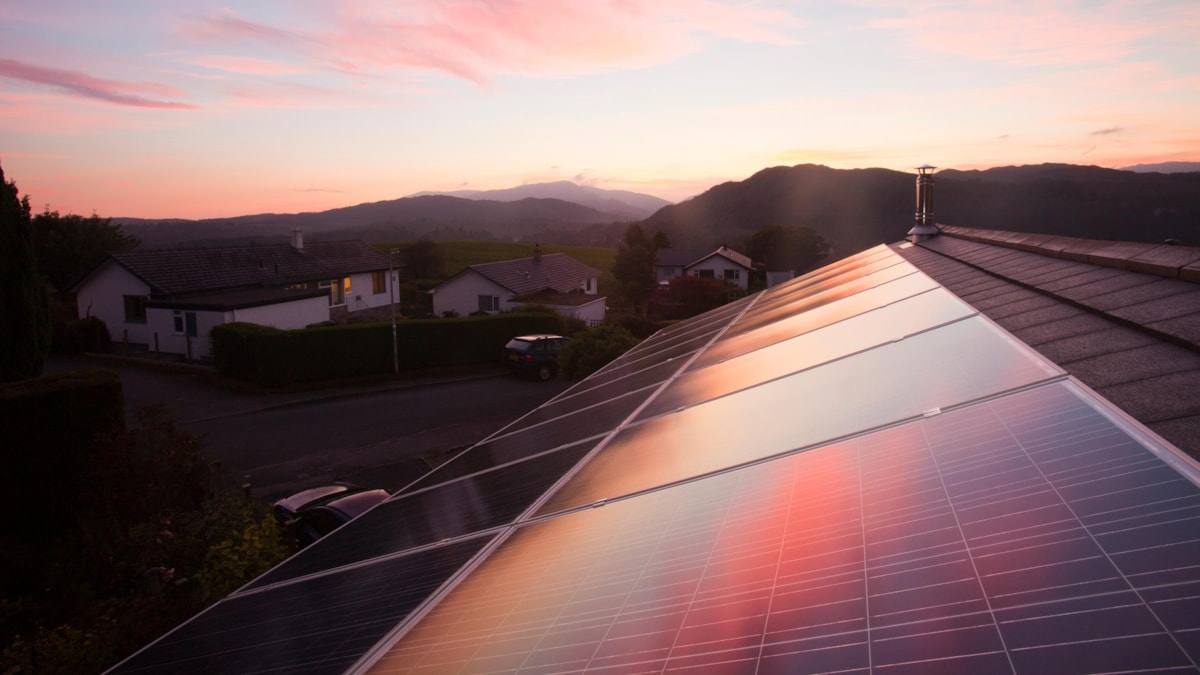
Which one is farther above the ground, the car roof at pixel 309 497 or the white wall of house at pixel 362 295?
the white wall of house at pixel 362 295

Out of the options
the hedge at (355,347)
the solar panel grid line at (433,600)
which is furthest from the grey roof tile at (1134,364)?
the hedge at (355,347)

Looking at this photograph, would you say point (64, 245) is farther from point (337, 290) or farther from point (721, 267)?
point (721, 267)

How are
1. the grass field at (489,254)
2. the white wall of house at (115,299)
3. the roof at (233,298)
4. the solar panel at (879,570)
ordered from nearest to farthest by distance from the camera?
the solar panel at (879,570)
the roof at (233,298)
the white wall of house at (115,299)
the grass field at (489,254)

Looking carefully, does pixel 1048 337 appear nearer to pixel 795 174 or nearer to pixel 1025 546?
pixel 1025 546

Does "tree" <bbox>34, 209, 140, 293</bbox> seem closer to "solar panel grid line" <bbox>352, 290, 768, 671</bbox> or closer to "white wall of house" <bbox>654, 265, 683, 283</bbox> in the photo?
"white wall of house" <bbox>654, 265, 683, 283</bbox>

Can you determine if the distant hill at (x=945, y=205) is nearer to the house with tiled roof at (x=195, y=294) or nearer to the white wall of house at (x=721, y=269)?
the white wall of house at (x=721, y=269)

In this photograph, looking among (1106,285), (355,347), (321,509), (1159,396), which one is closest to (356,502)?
(321,509)

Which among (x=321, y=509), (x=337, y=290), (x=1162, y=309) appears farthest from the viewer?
(x=337, y=290)
